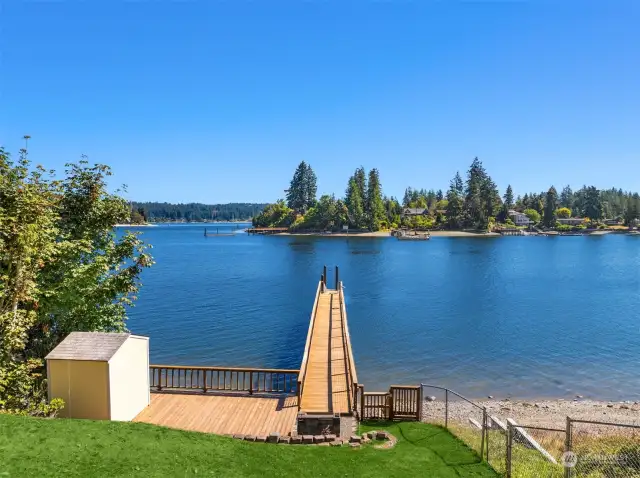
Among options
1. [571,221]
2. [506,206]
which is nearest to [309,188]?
[506,206]

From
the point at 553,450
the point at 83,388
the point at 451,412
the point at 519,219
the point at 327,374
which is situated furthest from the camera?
the point at 519,219

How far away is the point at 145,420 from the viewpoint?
1241cm

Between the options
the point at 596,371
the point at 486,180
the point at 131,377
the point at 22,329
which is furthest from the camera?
the point at 486,180

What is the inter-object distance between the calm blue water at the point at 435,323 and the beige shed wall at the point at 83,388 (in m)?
13.1

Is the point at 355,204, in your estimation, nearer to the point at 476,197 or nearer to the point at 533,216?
the point at 476,197

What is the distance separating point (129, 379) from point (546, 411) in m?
17.1

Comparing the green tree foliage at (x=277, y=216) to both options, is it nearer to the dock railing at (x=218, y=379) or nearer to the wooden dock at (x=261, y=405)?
the dock railing at (x=218, y=379)

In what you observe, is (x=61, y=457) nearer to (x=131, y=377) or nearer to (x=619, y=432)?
(x=131, y=377)

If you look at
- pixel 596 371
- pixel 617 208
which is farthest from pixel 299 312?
pixel 617 208

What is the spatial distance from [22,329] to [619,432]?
1990cm

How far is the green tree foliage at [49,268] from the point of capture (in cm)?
1105

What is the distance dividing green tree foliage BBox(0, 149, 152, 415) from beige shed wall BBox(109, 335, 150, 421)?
4.91 ft

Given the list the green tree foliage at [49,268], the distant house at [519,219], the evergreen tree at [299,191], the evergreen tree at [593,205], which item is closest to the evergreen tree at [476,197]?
the distant house at [519,219]

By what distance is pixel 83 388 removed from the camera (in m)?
11.4
